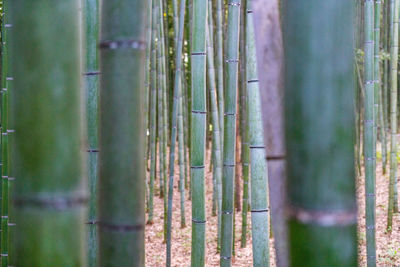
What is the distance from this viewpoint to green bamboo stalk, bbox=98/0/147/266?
2.48 feet

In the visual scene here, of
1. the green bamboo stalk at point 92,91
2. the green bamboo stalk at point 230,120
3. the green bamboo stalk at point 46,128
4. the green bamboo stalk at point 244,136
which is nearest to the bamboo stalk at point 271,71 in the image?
the green bamboo stalk at point 46,128

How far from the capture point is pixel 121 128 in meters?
0.76

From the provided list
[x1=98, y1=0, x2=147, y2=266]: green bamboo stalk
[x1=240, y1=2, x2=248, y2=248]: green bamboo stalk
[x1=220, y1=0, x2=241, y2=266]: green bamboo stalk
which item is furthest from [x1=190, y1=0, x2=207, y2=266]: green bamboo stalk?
[x1=240, y1=2, x2=248, y2=248]: green bamboo stalk

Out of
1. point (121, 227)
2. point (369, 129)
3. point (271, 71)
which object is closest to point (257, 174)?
point (271, 71)

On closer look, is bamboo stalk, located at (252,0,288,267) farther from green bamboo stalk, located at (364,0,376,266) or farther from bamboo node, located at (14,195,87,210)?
green bamboo stalk, located at (364,0,376,266)

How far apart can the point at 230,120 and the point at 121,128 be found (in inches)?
56.4

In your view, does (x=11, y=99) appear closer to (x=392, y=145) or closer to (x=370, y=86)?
(x=370, y=86)

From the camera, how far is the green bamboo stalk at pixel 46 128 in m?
0.66

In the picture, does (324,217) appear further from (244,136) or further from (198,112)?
(244,136)

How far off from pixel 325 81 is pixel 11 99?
437 millimetres

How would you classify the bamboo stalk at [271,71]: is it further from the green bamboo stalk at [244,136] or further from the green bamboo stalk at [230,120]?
the green bamboo stalk at [244,136]

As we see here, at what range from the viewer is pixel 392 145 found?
482 centimetres

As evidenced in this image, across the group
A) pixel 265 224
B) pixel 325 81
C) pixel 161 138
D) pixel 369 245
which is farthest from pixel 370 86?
pixel 161 138

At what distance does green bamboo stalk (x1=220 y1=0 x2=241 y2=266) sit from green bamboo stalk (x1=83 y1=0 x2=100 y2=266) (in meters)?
0.65
